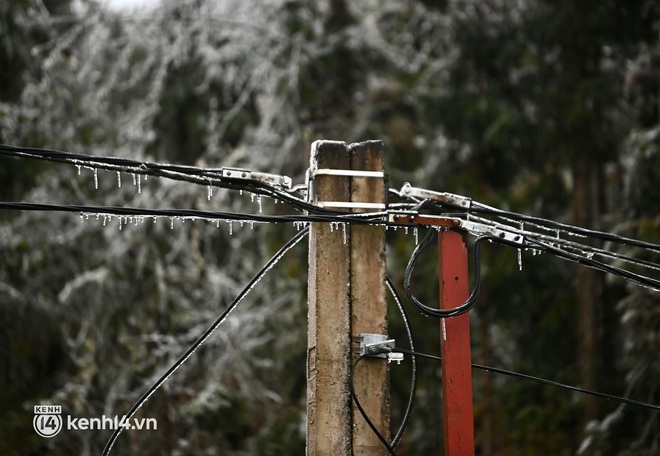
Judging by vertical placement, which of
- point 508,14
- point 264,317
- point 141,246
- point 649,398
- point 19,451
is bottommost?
point 19,451

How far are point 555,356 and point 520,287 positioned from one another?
153 cm

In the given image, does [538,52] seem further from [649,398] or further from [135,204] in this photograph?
[135,204]

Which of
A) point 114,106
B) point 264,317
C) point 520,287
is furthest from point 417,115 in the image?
point 114,106

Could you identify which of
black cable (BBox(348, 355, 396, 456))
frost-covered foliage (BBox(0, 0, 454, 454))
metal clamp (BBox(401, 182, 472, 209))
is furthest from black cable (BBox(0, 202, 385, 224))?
frost-covered foliage (BBox(0, 0, 454, 454))

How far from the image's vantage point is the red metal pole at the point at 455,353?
13.1 ft

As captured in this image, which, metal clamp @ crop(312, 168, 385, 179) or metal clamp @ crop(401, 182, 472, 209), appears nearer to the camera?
metal clamp @ crop(312, 168, 385, 179)

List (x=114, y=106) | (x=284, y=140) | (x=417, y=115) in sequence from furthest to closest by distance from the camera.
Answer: (x=114, y=106) → (x=417, y=115) → (x=284, y=140)

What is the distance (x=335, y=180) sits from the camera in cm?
405

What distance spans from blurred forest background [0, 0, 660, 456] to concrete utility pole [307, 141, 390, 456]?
250 inches

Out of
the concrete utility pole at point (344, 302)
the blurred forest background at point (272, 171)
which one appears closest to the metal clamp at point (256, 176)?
the concrete utility pole at point (344, 302)

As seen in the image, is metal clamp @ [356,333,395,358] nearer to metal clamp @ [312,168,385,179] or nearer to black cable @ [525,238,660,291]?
metal clamp @ [312,168,385,179]

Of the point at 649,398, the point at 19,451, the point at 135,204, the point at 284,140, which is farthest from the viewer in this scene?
the point at 284,140

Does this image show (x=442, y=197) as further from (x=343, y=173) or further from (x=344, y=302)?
(x=344, y=302)

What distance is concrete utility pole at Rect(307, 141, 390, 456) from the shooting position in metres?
3.85
